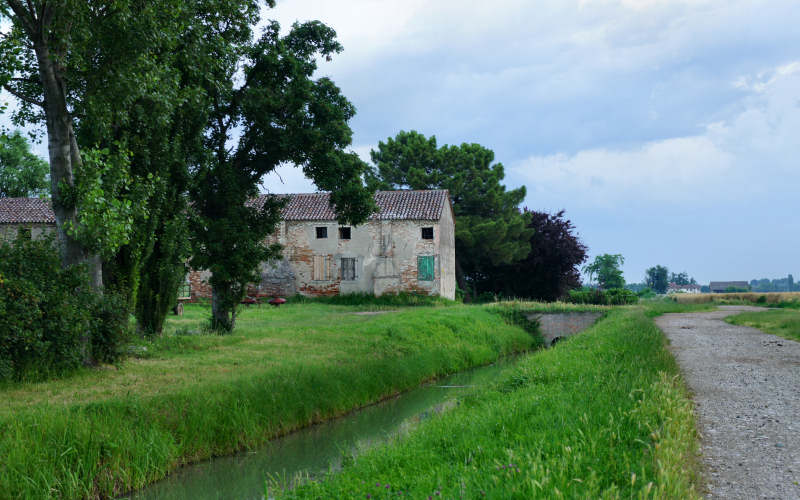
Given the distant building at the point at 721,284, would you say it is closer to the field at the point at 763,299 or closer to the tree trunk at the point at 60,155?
the field at the point at 763,299

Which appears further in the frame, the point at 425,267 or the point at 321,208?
the point at 321,208

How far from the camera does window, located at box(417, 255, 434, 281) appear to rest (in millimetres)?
33281

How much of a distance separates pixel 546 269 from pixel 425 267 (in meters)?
15.1

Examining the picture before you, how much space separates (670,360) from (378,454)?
19.4 ft

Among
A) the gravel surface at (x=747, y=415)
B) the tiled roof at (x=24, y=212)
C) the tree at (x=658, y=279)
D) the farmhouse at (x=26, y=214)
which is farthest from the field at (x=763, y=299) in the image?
the tree at (x=658, y=279)

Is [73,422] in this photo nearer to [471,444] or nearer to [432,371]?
[471,444]

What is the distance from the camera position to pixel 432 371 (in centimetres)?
1683

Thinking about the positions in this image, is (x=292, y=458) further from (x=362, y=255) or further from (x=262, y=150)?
(x=362, y=255)

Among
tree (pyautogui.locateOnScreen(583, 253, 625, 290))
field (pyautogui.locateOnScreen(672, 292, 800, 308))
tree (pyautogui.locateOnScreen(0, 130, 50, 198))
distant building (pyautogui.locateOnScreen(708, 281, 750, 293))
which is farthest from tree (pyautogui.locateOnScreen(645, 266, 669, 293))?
tree (pyautogui.locateOnScreen(0, 130, 50, 198))

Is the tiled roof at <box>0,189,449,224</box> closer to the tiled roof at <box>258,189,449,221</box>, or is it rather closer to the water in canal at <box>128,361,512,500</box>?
the tiled roof at <box>258,189,449,221</box>

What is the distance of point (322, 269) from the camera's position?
34375 mm

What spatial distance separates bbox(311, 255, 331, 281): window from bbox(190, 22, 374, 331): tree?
1603cm

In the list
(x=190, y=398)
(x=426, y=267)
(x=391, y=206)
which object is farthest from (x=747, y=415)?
(x=391, y=206)

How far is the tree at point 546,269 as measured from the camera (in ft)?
145
